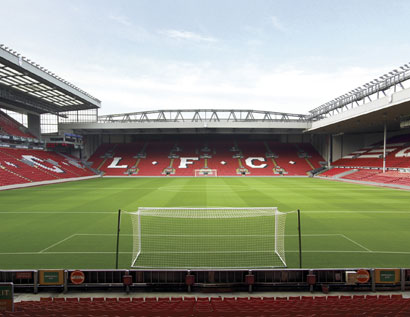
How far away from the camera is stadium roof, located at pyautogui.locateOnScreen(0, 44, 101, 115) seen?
73.9 feet

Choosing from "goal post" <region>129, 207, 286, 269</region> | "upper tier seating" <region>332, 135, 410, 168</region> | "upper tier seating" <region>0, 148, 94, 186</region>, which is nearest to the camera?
"goal post" <region>129, 207, 286, 269</region>

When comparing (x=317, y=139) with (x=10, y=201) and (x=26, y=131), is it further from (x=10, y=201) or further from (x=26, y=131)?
(x=26, y=131)

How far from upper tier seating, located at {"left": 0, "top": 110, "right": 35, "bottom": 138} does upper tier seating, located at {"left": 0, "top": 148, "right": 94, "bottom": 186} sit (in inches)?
115

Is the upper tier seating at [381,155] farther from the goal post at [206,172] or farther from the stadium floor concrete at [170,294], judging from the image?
the stadium floor concrete at [170,294]

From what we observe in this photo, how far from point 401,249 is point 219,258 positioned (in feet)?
20.0

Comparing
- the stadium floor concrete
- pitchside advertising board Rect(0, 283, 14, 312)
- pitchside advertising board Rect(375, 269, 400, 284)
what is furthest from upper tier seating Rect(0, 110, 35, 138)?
pitchside advertising board Rect(375, 269, 400, 284)

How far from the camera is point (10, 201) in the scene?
55.5ft

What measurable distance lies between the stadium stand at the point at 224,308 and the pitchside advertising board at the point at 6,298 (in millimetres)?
130

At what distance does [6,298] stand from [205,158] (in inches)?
1731

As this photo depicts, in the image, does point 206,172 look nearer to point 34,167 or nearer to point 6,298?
point 34,167

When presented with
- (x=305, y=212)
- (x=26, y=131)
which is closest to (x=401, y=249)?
(x=305, y=212)

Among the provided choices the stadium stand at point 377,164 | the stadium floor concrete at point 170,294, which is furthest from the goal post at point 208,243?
the stadium stand at point 377,164

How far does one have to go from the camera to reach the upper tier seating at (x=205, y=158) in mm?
42875

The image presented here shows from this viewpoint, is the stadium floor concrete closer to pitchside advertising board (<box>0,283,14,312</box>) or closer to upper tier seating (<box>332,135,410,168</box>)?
pitchside advertising board (<box>0,283,14,312</box>)
